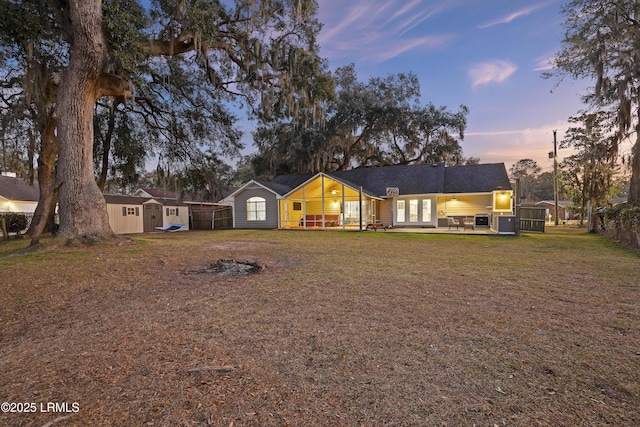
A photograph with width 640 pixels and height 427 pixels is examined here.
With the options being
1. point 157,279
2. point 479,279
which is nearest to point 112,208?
point 157,279

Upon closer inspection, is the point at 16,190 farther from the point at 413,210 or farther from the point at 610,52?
the point at 610,52

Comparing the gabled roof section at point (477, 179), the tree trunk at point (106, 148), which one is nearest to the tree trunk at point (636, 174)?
the gabled roof section at point (477, 179)

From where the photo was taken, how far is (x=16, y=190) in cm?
2292

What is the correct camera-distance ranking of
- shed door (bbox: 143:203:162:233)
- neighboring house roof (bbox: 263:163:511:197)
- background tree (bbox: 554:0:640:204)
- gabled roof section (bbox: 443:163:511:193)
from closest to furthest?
background tree (bbox: 554:0:640:204)
gabled roof section (bbox: 443:163:511:193)
neighboring house roof (bbox: 263:163:511:197)
shed door (bbox: 143:203:162:233)

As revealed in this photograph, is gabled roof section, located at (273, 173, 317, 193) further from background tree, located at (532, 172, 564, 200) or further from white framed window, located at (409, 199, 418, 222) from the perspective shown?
background tree, located at (532, 172, 564, 200)

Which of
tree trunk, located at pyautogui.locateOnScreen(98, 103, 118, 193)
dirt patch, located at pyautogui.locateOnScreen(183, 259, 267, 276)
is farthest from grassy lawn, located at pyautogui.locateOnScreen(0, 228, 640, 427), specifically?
tree trunk, located at pyautogui.locateOnScreen(98, 103, 118, 193)

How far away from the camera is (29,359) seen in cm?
252

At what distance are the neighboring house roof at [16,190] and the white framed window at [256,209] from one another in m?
16.4

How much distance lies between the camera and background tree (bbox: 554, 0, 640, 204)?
12141mm

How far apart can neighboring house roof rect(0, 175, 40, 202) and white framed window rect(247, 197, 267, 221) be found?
Result: 1638 cm

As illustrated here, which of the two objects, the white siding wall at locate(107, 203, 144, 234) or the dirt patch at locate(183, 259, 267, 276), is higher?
the white siding wall at locate(107, 203, 144, 234)

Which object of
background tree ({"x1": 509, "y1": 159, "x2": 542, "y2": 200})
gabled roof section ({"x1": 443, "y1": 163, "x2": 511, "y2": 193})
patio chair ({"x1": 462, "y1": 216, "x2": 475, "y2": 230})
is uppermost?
background tree ({"x1": 509, "y1": 159, "x2": 542, "y2": 200})

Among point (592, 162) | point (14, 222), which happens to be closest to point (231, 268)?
point (14, 222)

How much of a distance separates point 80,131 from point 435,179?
1862 cm
